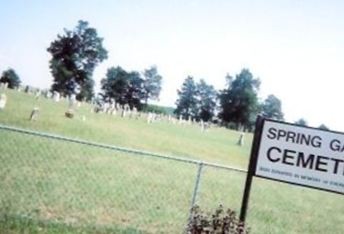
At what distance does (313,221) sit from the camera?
41.7ft

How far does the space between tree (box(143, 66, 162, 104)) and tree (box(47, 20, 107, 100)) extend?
32083mm

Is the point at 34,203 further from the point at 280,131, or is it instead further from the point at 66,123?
the point at 66,123

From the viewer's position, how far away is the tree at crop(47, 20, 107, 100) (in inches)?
3349

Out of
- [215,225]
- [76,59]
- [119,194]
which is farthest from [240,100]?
[215,225]

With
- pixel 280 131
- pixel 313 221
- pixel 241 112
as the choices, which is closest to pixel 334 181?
pixel 280 131

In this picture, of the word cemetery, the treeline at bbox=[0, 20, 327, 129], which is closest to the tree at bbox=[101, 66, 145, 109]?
the treeline at bbox=[0, 20, 327, 129]

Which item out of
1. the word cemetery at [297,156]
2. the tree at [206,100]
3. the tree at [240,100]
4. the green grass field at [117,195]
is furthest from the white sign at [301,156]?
the tree at [206,100]

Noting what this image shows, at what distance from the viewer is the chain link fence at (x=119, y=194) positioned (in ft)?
27.5

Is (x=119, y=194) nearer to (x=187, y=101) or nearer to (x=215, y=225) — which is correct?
(x=215, y=225)

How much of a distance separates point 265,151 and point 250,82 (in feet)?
329

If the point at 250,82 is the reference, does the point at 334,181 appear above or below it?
below

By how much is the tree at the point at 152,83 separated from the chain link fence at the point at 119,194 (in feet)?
354

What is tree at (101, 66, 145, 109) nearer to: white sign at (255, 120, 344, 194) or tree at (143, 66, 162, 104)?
tree at (143, 66, 162, 104)

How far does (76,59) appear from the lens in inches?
3563
